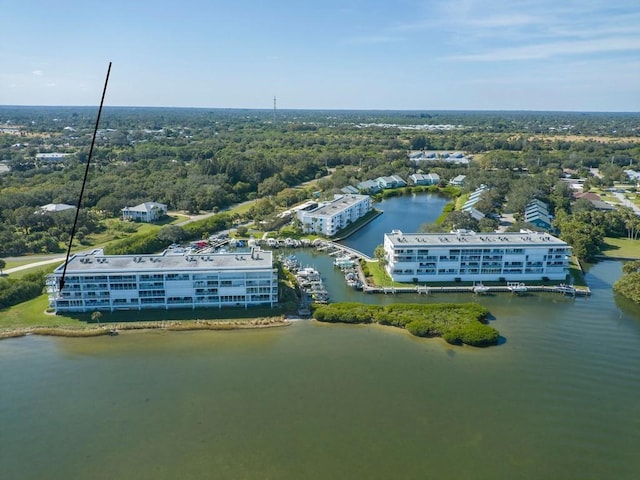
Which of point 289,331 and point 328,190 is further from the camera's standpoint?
point 328,190

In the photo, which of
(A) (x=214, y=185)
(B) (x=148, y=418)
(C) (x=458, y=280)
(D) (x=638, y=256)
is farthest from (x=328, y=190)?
(B) (x=148, y=418)

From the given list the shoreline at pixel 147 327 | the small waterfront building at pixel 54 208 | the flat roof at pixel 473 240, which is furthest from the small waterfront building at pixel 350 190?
the shoreline at pixel 147 327

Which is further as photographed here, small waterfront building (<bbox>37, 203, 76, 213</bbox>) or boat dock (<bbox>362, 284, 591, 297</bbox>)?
small waterfront building (<bbox>37, 203, 76, 213</bbox>)

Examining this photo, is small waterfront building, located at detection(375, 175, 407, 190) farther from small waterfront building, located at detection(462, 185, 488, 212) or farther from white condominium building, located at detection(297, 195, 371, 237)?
white condominium building, located at detection(297, 195, 371, 237)

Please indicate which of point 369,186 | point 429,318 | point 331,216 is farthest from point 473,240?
point 369,186

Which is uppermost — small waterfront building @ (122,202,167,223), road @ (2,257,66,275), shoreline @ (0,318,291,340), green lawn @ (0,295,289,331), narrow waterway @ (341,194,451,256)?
small waterfront building @ (122,202,167,223)

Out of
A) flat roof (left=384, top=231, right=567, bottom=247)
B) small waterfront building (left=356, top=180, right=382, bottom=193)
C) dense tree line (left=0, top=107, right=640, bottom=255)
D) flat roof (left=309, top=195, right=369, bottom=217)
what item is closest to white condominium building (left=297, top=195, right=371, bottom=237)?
flat roof (left=309, top=195, right=369, bottom=217)

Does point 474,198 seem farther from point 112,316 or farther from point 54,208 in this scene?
point 54,208

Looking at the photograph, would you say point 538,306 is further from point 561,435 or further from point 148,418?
point 148,418
